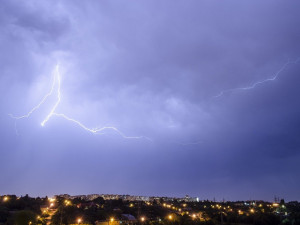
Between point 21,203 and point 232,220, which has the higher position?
point 21,203

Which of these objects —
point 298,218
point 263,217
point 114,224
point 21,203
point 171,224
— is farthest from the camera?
point 21,203

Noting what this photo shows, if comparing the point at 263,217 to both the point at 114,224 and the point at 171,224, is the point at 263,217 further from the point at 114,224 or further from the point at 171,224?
the point at 114,224

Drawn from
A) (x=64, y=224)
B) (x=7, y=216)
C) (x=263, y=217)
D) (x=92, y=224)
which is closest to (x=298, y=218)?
(x=263, y=217)

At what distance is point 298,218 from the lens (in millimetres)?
35531

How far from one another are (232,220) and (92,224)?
23779 millimetres

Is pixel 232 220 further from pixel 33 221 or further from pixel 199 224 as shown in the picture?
pixel 33 221

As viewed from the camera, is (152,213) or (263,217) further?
(152,213)

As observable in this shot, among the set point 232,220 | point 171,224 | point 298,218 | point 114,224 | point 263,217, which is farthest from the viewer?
point 232,220

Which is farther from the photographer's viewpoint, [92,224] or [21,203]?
[21,203]

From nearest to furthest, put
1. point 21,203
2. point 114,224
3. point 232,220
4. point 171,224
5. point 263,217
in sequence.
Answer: point 171,224 < point 114,224 < point 263,217 < point 232,220 < point 21,203

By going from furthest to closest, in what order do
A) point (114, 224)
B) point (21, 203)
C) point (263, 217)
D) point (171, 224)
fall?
1. point (21, 203)
2. point (263, 217)
3. point (114, 224)
4. point (171, 224)

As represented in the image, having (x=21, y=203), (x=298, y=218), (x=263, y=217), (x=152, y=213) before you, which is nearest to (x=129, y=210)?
(x=152, y=213)

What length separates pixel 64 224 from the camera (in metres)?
37.8

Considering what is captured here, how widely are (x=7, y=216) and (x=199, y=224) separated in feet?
98.0
